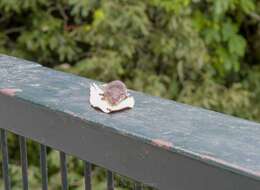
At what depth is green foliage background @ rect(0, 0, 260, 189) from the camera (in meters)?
3.90

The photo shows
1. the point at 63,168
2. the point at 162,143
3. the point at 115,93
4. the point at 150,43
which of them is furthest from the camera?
the point at 150,43

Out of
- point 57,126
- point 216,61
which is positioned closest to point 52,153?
point 216,61

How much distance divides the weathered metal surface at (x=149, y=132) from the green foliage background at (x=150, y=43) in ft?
8.83

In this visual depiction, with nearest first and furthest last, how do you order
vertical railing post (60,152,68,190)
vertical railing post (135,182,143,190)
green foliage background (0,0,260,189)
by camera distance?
vertical railing post (135,182,143,190) → vertical railing post (60,152,68,190) → green foliage background (0,0,260,189)

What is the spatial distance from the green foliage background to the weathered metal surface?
2691mm

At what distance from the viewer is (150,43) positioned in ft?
13.3

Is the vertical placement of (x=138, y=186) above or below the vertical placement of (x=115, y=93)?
below

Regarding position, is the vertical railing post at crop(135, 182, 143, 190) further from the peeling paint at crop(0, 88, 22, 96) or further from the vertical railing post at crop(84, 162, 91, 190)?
the peeling paint at crop(0, 88, 22, 96)

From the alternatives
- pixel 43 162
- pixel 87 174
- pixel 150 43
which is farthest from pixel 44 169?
Answer: pixel 150 43

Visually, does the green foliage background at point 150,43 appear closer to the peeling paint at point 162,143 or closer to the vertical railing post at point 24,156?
the vertical railing post at point 24,156

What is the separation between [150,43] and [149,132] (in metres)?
3.10

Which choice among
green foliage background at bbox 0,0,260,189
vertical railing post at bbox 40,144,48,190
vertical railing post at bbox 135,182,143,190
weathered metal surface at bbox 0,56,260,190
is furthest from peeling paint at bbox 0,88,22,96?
green foliage background at bbox 0,0,260,189

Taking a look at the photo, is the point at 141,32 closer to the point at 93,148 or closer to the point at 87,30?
the point at 87,30

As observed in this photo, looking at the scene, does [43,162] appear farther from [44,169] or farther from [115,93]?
[115,93]
